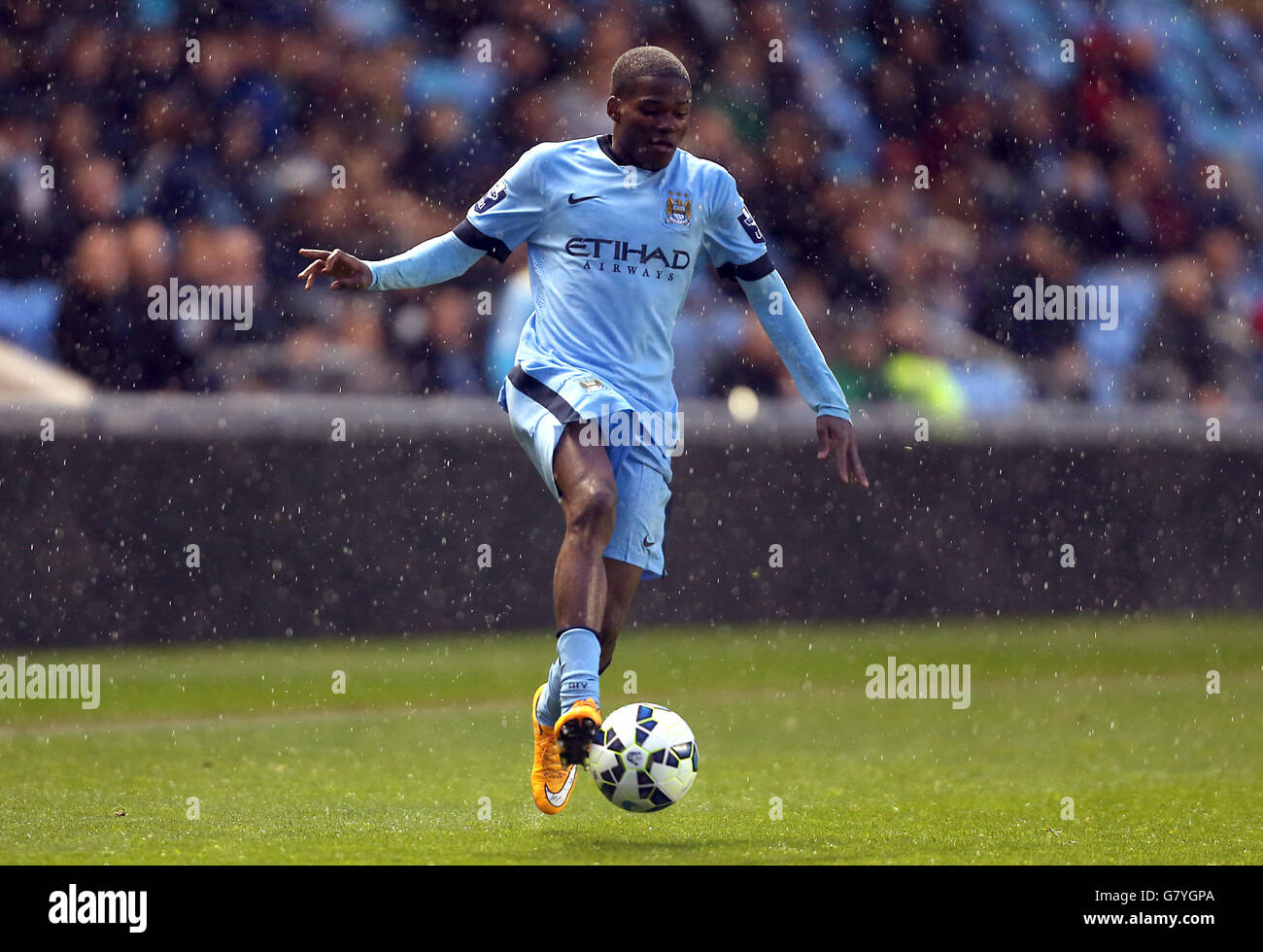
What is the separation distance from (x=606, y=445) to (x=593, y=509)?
346 mm

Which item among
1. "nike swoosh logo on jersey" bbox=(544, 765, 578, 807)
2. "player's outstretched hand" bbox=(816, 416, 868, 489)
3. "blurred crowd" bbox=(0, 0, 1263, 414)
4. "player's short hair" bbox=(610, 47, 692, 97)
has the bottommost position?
"nike swoosh logo on jersey" bbox=(544, 765, 578, 807)

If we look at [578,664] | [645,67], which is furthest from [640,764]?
[645,67]

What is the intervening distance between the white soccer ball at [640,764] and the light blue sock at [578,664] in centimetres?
13

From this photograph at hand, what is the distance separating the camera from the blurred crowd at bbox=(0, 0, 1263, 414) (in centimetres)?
1214

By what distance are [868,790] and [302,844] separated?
7.55 ft

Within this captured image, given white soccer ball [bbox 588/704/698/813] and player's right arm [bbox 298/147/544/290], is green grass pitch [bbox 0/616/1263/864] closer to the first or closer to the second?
white soccer ball [bbox 588/704/698/813]

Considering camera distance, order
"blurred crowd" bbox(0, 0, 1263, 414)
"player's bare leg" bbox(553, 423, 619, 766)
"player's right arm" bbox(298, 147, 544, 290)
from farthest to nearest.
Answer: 1. "blurred crowd" bbox(0, 0, 1263, 414)
2. "player's right arm" bbox(298, 147, 544, 290)
3. "player's bare leg" bbox(553, 423, 619, 766)

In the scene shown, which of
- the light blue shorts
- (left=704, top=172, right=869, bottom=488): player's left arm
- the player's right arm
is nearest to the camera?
the light blue shorts

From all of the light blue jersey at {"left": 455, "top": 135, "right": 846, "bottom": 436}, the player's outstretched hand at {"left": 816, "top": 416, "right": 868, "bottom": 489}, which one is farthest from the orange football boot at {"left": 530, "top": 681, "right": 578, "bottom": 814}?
the player's outstretched hand at {"left": 816, "top": 416, "right": 868, "bottom": 489}

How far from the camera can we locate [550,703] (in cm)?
618

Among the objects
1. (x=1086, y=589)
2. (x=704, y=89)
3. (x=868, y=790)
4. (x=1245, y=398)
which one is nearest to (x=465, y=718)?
(x=868, y=790)

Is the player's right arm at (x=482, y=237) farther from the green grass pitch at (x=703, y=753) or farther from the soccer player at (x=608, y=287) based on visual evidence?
the green grass pitch at (x=703, y=753)

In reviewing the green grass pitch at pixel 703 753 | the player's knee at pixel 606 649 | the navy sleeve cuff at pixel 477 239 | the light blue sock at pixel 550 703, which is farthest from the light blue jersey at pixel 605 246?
the green grass pitch at pixel 703 753

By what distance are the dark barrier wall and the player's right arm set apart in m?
5.21
